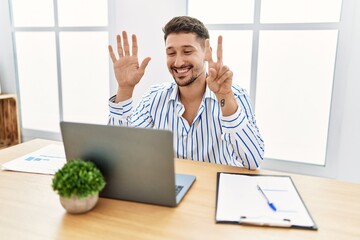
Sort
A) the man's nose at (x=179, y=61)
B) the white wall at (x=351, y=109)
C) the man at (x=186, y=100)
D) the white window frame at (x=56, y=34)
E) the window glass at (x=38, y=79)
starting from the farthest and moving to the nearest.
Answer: the window glass at (x=38, y=79)
the white window frame at (x=56, y=34)
the white wall at (x=351, y=109)
the man's nose at (x=179, y=61)
the man at (x=186, y=100)

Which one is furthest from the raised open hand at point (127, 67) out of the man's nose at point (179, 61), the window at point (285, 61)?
the window at point (285, 61)

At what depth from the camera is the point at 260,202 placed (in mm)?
905

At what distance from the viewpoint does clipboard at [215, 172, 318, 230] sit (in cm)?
81

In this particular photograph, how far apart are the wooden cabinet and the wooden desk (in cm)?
242

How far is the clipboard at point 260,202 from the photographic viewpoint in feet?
2.65

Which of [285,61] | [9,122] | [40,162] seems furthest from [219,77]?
[9,122]

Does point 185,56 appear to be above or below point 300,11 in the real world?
below

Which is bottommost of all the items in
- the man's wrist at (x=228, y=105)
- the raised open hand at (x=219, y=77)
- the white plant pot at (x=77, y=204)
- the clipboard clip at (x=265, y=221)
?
the clipboard clip at (x=265, y=221)

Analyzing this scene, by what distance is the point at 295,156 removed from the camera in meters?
2.36

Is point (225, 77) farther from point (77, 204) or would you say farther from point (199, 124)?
point (77, 204)

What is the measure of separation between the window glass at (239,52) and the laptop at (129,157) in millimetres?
1626

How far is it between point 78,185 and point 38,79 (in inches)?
110

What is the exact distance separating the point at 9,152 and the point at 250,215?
1070mm

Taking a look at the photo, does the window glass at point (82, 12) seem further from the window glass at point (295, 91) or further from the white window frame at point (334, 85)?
the window glass at point (295, 91)
